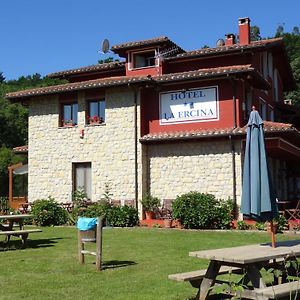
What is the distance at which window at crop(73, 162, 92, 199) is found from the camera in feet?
69.9

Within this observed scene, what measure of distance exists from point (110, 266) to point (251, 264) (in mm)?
3960

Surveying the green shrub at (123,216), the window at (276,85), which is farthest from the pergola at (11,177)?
the window at (276,85)

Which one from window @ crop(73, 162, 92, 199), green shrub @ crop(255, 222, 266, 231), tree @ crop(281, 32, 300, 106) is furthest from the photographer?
tree @ crop(281, 32, 300, 106)

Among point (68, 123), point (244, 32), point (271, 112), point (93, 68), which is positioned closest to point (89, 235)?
point (68, 123)

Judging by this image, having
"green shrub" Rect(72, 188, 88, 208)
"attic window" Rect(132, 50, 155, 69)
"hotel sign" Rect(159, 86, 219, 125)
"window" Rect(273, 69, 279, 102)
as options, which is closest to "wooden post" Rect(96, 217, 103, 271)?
"hotel sign" Rect(159, 86, 219, 125)

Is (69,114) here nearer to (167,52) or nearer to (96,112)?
(96,112)

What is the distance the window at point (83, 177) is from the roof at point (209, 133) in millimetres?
2934

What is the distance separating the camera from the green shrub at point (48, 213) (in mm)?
20041

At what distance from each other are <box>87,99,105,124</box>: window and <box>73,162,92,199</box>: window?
72.3 inches

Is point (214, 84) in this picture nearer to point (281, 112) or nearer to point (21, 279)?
point (281, 112)

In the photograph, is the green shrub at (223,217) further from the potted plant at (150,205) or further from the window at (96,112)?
the window at (96,112)

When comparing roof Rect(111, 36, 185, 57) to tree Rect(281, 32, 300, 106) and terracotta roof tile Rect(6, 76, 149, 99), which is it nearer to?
Answer: terracotta roof tile Rect(6, 76, 149, 99)

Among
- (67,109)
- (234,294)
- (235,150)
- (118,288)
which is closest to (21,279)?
(118,288)

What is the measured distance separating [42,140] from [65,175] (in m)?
2.08
